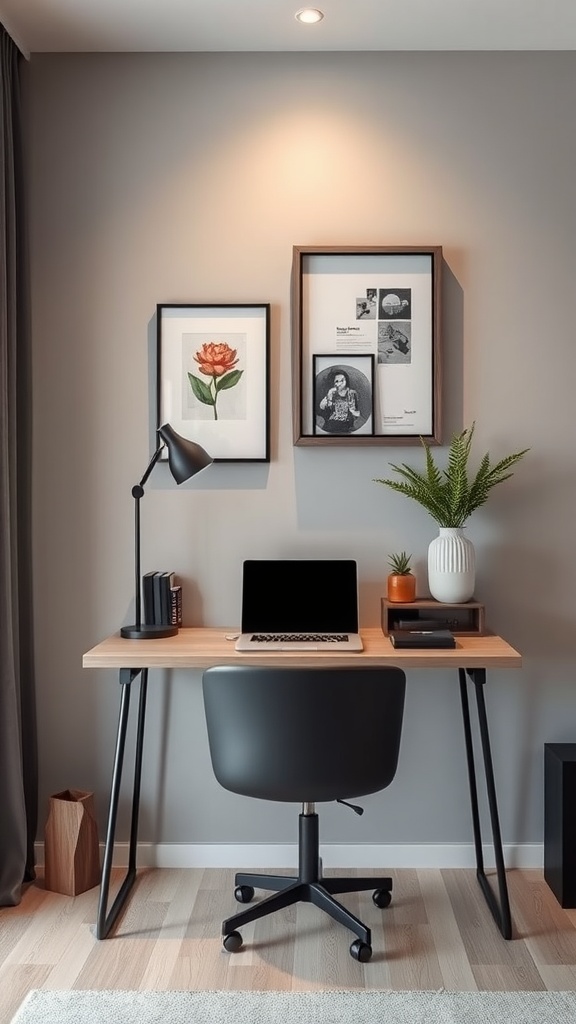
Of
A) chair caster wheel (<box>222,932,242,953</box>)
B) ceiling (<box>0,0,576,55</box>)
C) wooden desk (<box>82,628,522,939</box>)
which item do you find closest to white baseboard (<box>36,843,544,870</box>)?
wooden desk (<box>82,628,522,939</box>)

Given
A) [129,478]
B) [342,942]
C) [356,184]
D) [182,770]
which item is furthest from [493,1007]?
[356,184]

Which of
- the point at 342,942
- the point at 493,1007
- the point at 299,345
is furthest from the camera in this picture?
the point at 299,345

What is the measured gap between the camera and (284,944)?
249 cm

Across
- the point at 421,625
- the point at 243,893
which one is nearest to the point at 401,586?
the point at 421,625

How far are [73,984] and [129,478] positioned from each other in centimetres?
Result: 147

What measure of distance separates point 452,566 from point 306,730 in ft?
2.51

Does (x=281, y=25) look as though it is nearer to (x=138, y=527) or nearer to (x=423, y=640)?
(x=138, y=527)

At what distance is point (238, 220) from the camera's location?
298 centimetres

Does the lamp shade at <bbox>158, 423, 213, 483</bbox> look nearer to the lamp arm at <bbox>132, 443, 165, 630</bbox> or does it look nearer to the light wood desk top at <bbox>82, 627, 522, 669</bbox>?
the lamp arm at <bbox>132, 443, 165, 630</bbox>

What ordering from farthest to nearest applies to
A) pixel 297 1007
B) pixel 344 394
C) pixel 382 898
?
pixel 344 394, pixel 382 898, pixel 297 1007

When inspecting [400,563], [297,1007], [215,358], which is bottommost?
[297,1007]

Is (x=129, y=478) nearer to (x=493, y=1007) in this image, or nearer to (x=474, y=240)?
(x=474, y=240)

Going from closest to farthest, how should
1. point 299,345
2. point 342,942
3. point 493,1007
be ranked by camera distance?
point 493,1007 → point 342,942 → point 299,345

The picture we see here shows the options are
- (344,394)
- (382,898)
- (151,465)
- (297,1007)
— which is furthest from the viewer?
(344,394)
